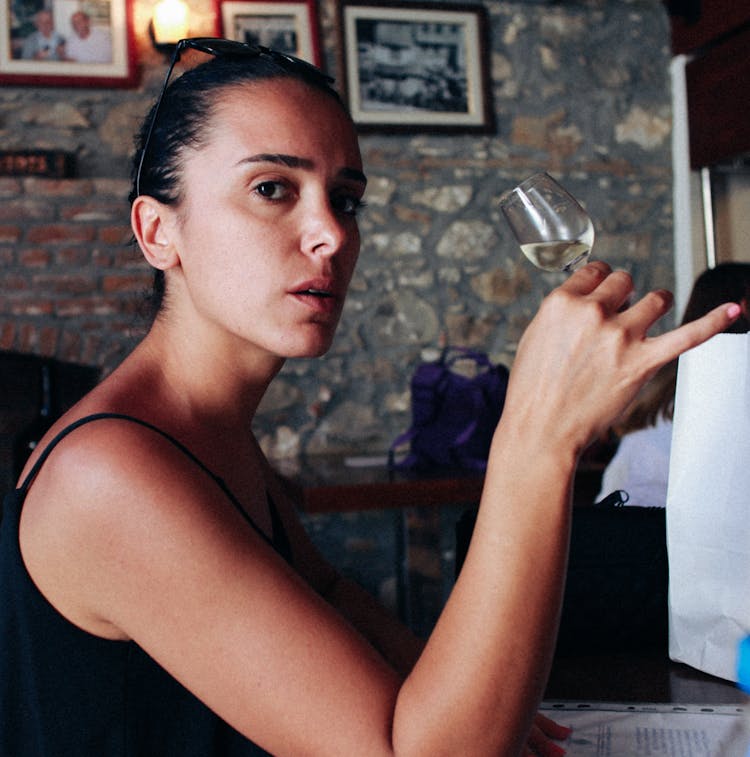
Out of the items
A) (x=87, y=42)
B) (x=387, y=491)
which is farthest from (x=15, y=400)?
(x=87, y=42)

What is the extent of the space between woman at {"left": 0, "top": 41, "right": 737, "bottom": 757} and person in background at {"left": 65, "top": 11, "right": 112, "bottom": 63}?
2733mm

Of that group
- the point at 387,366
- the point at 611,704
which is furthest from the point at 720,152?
the point at 611,704

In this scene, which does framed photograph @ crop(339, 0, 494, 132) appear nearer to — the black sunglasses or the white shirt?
the white shirt

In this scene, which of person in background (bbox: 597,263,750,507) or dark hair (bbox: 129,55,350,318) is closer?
dark hair (bbox: 129,55,350,318)

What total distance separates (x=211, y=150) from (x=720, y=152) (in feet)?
10.5

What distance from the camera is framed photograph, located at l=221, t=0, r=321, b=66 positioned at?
3.57 m

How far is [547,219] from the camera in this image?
3.14 ft

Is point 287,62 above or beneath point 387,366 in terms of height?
above

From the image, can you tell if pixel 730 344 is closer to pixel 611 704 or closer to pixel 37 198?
pixel 611 704

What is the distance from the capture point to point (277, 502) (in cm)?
120

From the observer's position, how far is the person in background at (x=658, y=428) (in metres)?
2.04

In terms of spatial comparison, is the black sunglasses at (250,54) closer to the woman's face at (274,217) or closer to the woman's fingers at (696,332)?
the woman's face at (274,217)

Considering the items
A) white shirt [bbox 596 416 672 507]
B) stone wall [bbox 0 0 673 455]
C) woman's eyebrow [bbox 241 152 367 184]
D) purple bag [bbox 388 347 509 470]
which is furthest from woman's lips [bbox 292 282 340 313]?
stone wall [bbox 0 0 673 455]

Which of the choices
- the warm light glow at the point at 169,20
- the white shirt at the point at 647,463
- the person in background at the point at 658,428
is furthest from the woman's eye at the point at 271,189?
the warm light glow at the point at 169,20
